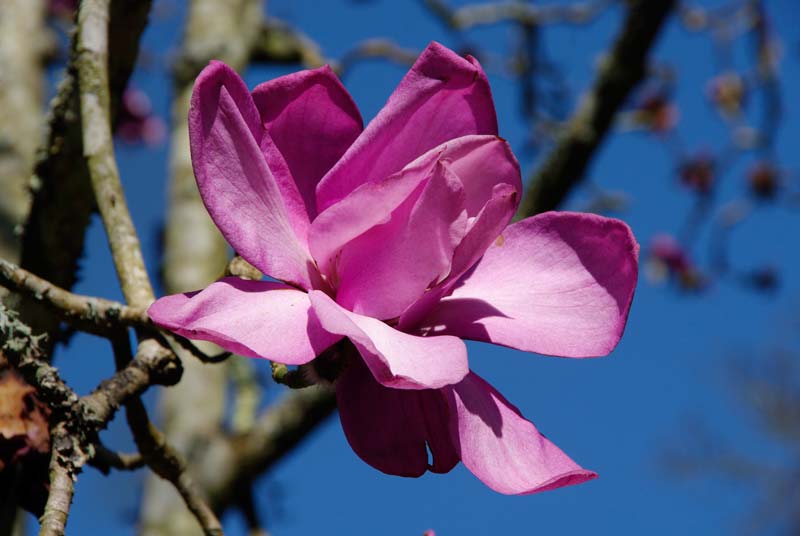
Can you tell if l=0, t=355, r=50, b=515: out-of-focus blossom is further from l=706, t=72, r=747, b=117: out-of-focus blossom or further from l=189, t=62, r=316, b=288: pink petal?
l=706, t=72, r=747, b=117: out-of-focus blossom

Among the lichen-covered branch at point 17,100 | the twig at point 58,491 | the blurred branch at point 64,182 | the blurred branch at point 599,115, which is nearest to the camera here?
the twig at point 58,491

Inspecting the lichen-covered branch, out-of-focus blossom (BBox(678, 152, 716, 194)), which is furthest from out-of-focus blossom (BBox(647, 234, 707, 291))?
the lichen-covered branch

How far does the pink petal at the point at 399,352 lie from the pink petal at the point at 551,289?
5cm

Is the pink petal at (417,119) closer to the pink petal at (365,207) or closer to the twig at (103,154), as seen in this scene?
the pink petal at (365,207)

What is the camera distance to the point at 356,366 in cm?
48

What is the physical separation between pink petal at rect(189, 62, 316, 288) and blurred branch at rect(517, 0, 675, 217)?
1063 millimetres

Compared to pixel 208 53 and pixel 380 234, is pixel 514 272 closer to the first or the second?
pixel 380 234

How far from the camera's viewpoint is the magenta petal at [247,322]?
43cm

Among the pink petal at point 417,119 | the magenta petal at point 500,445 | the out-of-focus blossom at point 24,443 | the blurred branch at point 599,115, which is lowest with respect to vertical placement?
the blurred branch at point 599,115

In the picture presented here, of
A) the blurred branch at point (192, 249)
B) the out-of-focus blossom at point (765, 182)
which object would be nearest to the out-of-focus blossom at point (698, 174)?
the out-of-focus blossom at point (765, 182)

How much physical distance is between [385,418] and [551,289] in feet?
0.37

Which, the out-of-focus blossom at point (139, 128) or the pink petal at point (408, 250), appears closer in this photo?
the pink petal at point (408, 250)

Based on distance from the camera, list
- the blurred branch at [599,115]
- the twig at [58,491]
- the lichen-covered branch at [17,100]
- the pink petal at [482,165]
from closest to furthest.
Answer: the twig at [58,491] < the pink petal at [482,165] < the lichen-covered branch at [17,100] < the blurred branch at [599,115]

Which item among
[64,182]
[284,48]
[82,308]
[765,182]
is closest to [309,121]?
[82,308]
